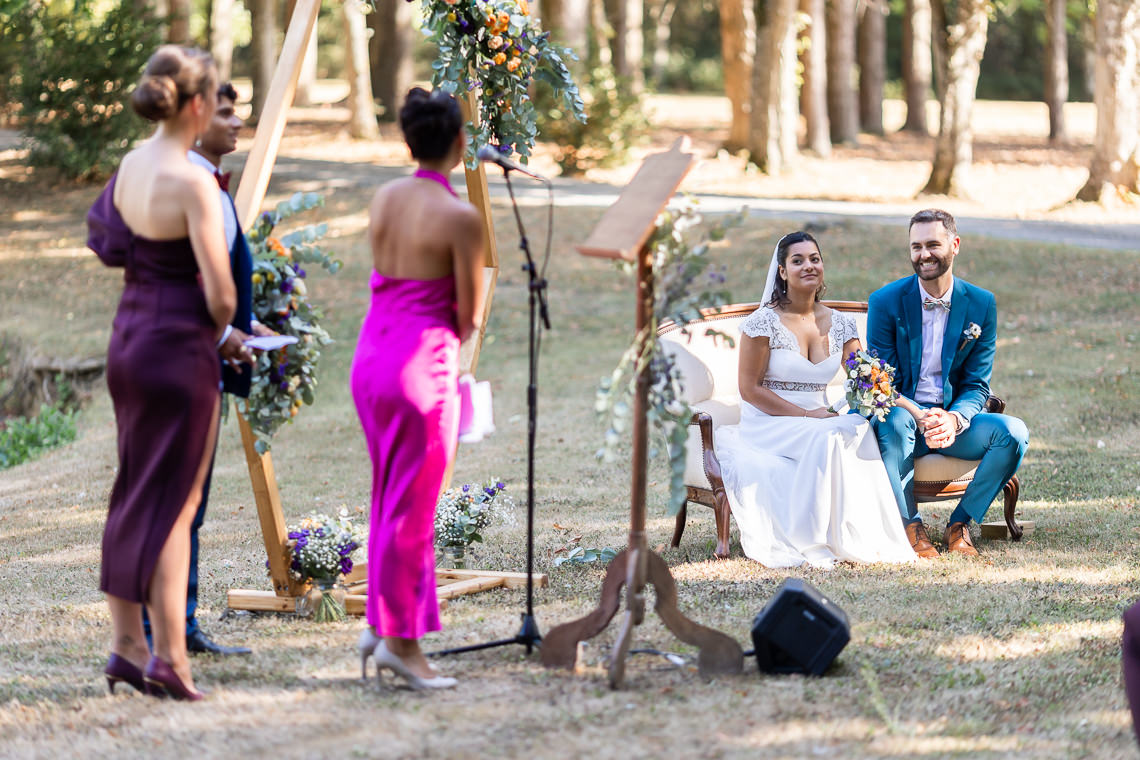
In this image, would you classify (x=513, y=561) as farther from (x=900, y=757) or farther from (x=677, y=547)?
(x=900, y=757)

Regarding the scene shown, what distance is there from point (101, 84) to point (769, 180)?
10803mm

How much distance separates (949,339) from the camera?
6887 millimetres

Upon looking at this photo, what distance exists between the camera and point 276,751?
13.3ft

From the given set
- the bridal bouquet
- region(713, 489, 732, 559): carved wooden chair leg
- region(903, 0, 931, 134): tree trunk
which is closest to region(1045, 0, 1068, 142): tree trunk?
region(903, 0, 931, 134): tree trunk

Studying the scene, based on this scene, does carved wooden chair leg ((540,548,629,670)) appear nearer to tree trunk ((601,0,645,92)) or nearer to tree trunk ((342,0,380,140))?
tree trunk ((342,0,380,140))

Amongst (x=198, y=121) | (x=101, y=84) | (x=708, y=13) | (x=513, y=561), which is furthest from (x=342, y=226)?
(x=708, y=13)

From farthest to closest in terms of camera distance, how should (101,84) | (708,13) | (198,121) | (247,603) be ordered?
(708,13) → (101,84) → (247,603) → (198,121)

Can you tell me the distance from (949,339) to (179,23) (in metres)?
18.5

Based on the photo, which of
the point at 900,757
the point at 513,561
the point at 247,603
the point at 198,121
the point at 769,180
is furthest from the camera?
the point at 769,180

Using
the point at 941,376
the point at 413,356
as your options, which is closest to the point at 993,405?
the point at 941,376

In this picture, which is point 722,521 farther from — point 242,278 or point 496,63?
point 242,278

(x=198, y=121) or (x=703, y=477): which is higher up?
(x=198, y=121)

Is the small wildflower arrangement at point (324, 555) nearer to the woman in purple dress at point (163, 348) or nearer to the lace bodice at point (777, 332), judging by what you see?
the woman in purple dress at point (163, 348)

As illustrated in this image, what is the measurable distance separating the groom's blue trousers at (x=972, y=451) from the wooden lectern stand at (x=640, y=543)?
219 cm
